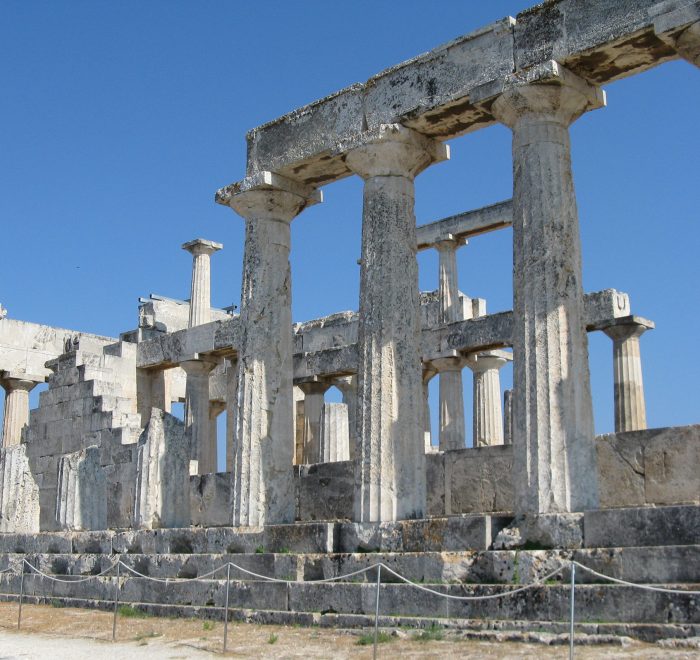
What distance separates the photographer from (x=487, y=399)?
30109 millimetres

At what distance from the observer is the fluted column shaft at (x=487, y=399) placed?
98.6 feet

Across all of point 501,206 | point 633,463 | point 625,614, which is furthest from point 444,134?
point 501,206

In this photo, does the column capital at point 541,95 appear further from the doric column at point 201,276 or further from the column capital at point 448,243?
the doric column at point 201,276

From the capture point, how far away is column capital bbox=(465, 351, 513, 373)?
30.0m

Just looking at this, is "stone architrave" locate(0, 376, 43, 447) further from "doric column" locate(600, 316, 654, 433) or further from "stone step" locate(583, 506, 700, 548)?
"stone step" locate(583, 506, 700, 548)

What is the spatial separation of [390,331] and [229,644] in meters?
5.20

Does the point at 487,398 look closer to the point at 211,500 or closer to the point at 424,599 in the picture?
the point at 211,500

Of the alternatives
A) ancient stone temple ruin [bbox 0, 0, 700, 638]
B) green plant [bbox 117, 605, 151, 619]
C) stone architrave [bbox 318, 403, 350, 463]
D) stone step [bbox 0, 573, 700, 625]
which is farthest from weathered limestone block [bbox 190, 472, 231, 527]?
stone architrave [bbox 318, 403, 350, 463]

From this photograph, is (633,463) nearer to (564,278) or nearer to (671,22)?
(564,278)

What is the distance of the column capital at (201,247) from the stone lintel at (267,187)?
13.0m

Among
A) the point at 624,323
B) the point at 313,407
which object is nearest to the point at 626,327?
the point at 624,323

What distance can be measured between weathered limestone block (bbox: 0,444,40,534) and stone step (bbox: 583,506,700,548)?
15135mm

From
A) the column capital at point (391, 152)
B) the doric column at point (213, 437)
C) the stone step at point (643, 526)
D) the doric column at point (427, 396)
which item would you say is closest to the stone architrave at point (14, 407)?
the doric column at point (213, 437)

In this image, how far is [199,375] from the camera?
2992 centimetres
